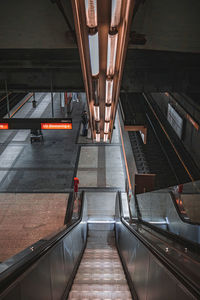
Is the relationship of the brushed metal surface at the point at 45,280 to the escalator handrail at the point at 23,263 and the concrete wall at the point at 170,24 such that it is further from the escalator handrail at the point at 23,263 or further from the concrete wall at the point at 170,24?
the concrete wall at the point at 170,24

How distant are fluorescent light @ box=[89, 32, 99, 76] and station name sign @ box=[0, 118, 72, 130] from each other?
20.5 feet

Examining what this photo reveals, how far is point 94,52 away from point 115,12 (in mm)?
640

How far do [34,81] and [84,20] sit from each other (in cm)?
785

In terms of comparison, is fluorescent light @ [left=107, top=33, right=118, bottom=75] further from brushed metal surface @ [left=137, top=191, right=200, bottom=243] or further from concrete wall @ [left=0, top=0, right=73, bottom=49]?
brushed metal surface @ [left=137, top=191, right=200, bottom=243]

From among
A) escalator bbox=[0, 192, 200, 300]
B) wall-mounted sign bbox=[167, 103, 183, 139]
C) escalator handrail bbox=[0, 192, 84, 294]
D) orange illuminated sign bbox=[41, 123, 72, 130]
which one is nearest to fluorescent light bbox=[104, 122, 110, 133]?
orange illuminated sign bbox=[41, 123, 72, 130]

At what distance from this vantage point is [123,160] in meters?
12.6

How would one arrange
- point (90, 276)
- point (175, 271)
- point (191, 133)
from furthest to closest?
point (191, 133), point (90, 276), point (175, 271)

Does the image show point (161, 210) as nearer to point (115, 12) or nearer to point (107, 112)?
point (107, 112)

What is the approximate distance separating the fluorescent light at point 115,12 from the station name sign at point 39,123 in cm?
737

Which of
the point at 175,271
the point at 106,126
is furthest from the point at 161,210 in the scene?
the point at 175,271

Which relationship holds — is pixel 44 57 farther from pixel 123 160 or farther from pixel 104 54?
pixel 123 160

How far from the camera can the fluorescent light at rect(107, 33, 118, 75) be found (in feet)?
7.47

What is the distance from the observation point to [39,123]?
31.1 ft

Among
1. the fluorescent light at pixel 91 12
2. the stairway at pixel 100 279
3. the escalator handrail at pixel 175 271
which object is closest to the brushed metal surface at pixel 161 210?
the stairway at pixel 100 279
